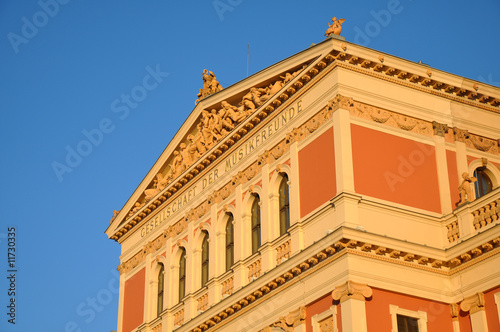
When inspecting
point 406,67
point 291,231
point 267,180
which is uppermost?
point 406,67

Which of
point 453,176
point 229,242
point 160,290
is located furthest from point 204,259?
point 453,176

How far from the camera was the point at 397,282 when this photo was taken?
26594mm

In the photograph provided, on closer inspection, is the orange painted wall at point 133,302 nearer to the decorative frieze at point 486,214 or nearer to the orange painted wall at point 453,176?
the orange painted wall at point 453,176

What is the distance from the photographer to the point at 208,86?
36.0m

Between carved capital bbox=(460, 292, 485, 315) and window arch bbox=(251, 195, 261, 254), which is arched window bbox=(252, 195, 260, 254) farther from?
carved capital bbox=(460, 292, 485, 315)

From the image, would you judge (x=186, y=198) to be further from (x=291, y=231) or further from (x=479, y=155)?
(x=479, y=155)

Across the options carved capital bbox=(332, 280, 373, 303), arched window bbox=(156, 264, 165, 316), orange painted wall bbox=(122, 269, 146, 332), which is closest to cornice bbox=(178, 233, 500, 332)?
carved capital bbox=(332, 280, 373, 303)

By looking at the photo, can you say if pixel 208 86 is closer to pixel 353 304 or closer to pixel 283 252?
pixel 283 252

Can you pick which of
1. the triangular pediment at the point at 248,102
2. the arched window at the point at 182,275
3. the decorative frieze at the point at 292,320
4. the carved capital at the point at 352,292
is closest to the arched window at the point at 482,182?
the triangular pediment at the point at 248,102

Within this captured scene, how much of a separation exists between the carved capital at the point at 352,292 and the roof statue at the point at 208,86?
1172 centimetres

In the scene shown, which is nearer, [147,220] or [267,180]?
[267,180]

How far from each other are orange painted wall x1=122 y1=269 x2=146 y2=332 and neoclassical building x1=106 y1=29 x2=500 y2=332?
1434mm

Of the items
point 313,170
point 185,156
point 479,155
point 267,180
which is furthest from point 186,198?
point 479,155

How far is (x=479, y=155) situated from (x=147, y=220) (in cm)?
1303
